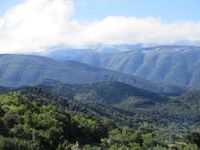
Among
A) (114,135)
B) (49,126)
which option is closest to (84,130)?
(114,135)

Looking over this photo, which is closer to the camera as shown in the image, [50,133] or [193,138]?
[50,133]

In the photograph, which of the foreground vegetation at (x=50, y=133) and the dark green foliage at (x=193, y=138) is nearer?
the foreground vegetation at (x=50, y=133)

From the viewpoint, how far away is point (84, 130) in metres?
102

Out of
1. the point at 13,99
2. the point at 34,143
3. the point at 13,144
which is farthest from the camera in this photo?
the point at 13,99

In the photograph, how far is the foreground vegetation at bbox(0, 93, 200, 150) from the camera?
252 ft

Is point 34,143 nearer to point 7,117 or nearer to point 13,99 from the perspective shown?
point 7,117

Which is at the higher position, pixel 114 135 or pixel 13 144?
pixel 13 144

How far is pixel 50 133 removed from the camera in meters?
83.7

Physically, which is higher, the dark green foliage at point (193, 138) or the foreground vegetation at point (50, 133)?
the foreground vegetation at point (50, 133)

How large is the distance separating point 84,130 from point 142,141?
40.0 feet

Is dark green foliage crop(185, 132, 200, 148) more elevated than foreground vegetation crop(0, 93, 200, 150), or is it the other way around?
foreground vegetation crop(0, 93, 200, 150)

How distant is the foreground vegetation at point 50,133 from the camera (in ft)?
252

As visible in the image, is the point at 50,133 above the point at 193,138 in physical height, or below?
above

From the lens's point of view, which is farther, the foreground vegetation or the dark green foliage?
the dark green foliage
